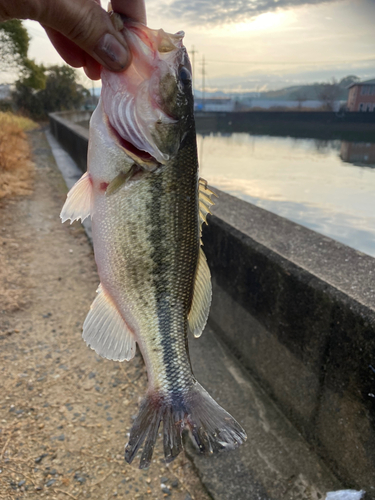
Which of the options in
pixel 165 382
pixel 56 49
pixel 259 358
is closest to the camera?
pixel 165 382

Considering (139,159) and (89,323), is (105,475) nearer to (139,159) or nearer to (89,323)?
(89,323)

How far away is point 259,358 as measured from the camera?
3268 mm

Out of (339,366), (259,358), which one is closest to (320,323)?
(339,366)

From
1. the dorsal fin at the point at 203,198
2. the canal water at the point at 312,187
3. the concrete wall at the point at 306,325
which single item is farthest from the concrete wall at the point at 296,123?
the dorsal fin at the point at 203,198

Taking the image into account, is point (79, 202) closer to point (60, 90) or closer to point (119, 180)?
point (119, 180)

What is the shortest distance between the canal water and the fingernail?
653 cm

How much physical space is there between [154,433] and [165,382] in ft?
0.77

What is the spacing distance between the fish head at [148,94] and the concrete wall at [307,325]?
5.00 feet

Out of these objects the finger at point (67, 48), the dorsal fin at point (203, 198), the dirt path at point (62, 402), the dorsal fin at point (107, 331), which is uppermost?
the finger at point (67, 48)

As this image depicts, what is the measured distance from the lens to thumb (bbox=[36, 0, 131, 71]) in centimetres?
155

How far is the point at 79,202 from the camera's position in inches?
71.8

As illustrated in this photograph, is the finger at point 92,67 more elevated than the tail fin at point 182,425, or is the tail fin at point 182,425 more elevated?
the finger at point 92,67

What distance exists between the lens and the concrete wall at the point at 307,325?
2.27 m

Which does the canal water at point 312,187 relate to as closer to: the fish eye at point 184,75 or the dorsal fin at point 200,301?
the dorsal fin at point 200,301
